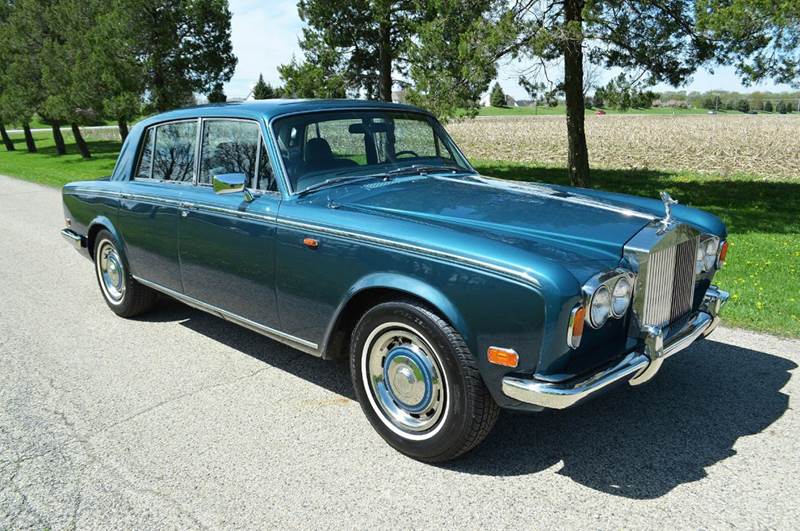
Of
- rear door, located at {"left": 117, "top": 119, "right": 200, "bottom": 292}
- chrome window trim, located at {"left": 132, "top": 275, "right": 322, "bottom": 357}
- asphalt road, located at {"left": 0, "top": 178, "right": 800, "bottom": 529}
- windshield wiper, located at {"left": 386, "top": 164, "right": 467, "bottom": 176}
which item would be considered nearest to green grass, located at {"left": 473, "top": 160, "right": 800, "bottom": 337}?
asphalt road, located at {"left": 0, "top": 178, "right": 800, "bottom": 529}

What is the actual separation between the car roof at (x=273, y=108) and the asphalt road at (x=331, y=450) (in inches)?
67.7

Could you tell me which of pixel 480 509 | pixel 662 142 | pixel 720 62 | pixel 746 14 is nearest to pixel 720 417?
pixel 480 509

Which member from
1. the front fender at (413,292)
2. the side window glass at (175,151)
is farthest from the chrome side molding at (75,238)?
the front fender at (413,292)

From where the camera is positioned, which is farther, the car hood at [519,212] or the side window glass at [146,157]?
the side window glass at [146,157]

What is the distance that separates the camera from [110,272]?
570cm

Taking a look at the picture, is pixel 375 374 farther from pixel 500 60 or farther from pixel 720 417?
pixel 500 60

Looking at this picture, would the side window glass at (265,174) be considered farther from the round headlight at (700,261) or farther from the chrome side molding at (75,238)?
the chrome side molding at (75,238)

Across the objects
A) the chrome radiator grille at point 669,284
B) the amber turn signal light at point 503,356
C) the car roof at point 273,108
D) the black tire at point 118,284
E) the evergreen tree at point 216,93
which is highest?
the evergreen tree at point 216,93

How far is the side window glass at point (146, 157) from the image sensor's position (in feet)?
17.0

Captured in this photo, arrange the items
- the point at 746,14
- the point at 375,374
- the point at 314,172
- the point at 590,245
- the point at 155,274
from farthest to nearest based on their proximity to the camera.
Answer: the point at 746,14 < the point at 155,274 < the point at 314,172 < the point at 375,374 < the point at 590,245

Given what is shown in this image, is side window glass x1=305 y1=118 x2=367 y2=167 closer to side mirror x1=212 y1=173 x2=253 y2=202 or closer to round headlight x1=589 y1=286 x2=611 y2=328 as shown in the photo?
side mirror x1=212 y1=173 x2=253 y2=202

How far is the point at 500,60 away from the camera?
11633mm

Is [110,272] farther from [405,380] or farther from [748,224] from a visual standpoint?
[748,224]

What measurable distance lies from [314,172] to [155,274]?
1.77 meters
